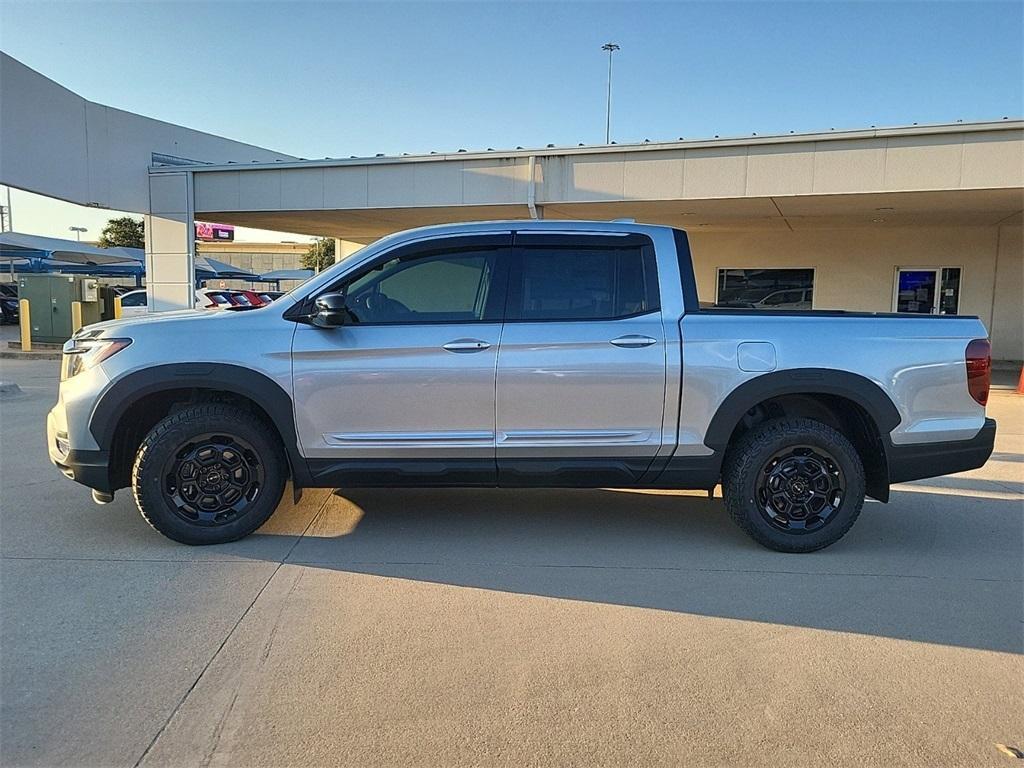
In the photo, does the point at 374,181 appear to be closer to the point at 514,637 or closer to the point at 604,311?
the point at 604,311

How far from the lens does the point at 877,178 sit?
11.2 meters

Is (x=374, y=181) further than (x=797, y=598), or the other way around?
(x=374, y=181)

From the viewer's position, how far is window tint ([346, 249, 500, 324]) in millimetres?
4562

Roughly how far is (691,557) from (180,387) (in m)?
3.23

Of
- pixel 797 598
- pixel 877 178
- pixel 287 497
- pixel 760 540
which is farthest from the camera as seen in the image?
pixel 877 178

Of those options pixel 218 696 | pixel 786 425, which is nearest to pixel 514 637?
pixel 218 696

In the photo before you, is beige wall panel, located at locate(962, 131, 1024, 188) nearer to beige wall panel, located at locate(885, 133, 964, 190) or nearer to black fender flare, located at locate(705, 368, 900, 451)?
beige wall panel, located at locate(885, 133, 964, 190)

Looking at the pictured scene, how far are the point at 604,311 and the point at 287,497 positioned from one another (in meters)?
2.86

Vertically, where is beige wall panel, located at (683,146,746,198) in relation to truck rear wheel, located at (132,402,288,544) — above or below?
above

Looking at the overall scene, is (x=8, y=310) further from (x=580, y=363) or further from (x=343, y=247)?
(x=580, y=363)

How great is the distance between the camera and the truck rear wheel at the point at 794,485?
14.9 ft

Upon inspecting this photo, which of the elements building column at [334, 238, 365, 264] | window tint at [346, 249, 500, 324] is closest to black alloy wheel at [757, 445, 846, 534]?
window tint at [346, 249, 500, 324]

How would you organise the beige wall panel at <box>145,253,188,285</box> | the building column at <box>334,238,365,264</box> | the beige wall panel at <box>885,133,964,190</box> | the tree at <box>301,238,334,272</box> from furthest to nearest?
the tree at <box>301,238,334,272</box>
the building column at <box>334,238,365,264</box>
the beige wall panel at <box>145,253,188,285</box>
the beige wall panel at <box>885,133,964,190</box>

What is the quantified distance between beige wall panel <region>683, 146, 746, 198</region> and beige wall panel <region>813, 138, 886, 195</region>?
111 centimetres
